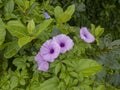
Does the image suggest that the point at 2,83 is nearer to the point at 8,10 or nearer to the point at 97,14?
the point at 8,10

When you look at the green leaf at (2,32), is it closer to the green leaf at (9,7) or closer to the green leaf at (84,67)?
the green leaf at (9,7)

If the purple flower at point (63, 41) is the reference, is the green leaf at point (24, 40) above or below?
above

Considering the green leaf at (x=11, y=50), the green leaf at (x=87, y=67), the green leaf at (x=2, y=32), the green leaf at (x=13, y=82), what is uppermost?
the green leaf at (x=2, y=32)

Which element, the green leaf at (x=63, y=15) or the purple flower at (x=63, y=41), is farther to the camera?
the green leaf at (x=63, y=15)

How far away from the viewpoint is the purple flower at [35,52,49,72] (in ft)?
4.02

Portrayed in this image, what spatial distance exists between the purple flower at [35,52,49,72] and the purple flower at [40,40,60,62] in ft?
0.04

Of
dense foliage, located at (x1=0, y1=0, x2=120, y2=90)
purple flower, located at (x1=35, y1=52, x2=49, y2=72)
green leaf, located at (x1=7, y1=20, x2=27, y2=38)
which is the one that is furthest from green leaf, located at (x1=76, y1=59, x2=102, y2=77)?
green leaf, located at (x1=7, y1=20, x2=27, y2=38)

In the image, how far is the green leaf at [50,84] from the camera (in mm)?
1203

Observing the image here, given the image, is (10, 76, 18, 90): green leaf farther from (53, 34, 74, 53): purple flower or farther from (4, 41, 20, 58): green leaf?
(53, 34, 74, 53): purple flower

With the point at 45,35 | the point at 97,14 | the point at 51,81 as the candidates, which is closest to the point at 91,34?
the point at 45,35

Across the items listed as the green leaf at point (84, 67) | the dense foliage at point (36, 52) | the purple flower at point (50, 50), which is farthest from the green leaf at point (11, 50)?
the green leaf at point (84, 67)

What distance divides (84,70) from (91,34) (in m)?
0.25

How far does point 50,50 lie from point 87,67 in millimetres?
149

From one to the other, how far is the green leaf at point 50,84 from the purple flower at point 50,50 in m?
0.07
